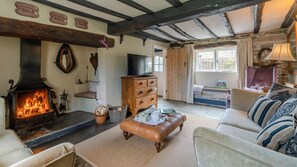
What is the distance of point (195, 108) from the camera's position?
4582mm

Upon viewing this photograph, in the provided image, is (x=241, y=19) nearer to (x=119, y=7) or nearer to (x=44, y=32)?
(x=119, y=7)

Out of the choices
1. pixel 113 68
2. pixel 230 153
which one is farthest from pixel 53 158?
pixel 113 68

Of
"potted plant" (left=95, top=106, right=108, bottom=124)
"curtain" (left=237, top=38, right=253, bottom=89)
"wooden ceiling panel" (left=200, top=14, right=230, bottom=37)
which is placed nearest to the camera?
"wooden ceiling panel" (left=200, top=14, right=230, bottom=37)

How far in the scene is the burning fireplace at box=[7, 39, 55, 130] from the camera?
2574mm

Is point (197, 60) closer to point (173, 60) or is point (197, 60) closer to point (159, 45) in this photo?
point (173, 60)

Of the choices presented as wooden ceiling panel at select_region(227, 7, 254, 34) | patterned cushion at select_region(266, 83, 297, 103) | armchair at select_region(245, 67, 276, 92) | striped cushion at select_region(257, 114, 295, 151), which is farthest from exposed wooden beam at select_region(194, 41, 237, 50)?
striped cushion at select_region(257, 114, 295, 151)

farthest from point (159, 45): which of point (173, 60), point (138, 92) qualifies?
point (138, 92)

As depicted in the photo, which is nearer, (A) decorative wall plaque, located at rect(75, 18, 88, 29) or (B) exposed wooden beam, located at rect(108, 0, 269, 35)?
(B) exposed wooden beam, located at rect(108, 0, 269, 35)

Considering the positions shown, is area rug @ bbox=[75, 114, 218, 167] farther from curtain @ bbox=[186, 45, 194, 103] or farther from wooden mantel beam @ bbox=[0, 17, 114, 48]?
curtain @ bbox=[186, 45, 194, 103]

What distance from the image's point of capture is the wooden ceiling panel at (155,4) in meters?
2.32

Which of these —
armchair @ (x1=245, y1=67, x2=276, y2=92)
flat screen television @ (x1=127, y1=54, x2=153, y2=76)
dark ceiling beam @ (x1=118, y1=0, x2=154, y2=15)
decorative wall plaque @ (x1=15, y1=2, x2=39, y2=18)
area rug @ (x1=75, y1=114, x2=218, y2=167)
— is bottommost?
area rug @ (x1=75, y1=114, x2=218, y2=167)

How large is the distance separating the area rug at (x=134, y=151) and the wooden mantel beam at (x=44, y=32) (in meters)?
1.81

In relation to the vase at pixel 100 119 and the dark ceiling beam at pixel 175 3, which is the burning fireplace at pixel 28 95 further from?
the dark ceiling beam at pixel 175 3

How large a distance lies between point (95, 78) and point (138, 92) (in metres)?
1.29
